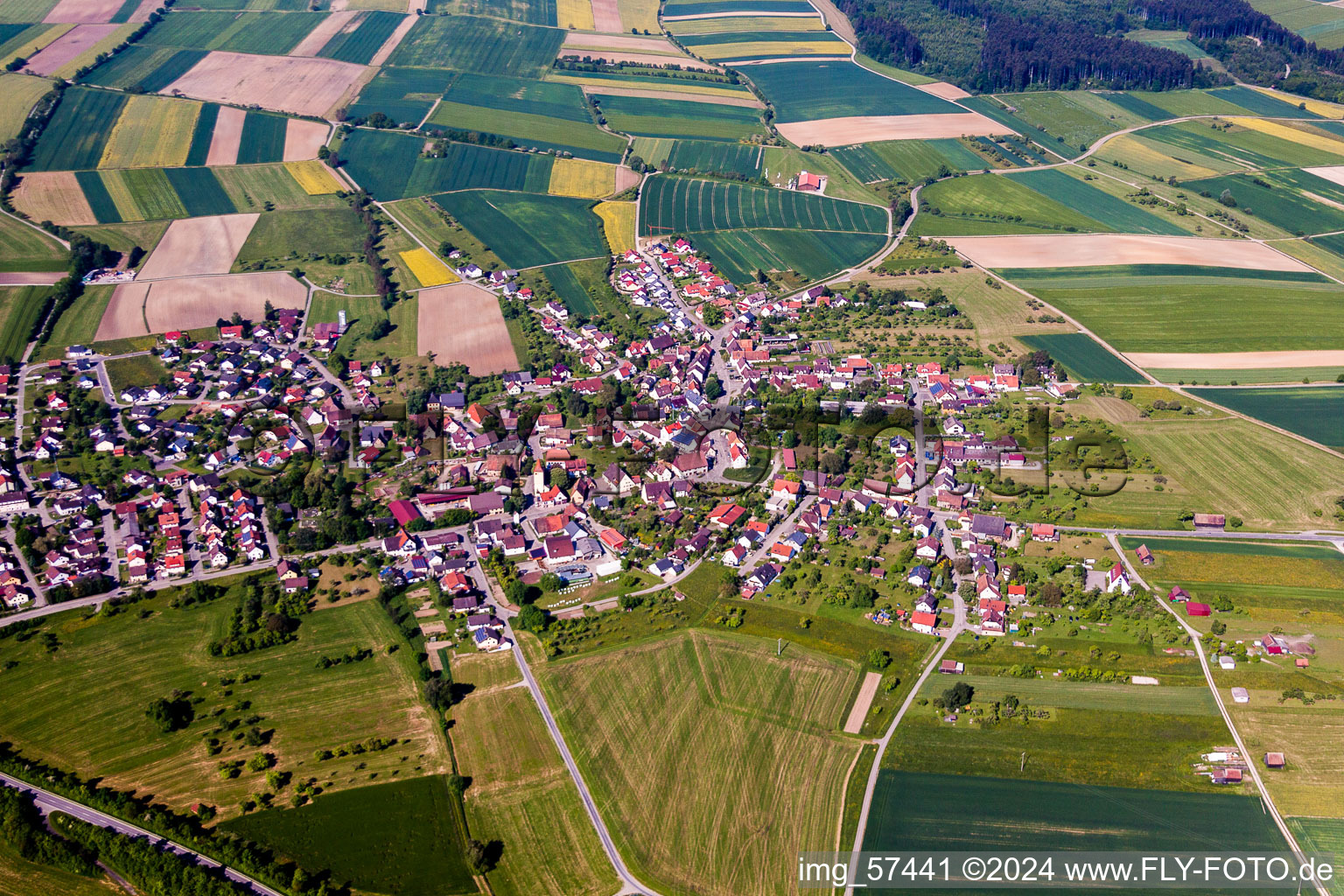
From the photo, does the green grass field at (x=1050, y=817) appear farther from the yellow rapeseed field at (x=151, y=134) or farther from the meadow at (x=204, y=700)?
the yellow rapeseed field at (x=151, y=134)

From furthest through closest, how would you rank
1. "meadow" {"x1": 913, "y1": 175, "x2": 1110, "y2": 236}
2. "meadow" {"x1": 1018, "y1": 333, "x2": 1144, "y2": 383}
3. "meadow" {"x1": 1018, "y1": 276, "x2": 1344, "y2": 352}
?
"meadow" {"x1": 913, "y1": 175, "x2": 1110, "y2": 236}, "meadow" {"x1": 1018, "y1": 276, "x2": 1344, "y2": 352}, "meadow" {"x1": 1018, "y1": 333, "x2": 1144, "y2": 383}

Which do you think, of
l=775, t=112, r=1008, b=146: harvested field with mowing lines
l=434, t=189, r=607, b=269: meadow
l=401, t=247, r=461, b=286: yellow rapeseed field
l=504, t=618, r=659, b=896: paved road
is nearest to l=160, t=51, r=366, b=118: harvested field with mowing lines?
l=434, t=189, r=607, b=269: meadow

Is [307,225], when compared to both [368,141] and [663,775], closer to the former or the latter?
[368,141]

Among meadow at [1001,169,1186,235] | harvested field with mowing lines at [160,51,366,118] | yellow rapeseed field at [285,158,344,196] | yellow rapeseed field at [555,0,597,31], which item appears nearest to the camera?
meadow at [1001,169,1186,235]

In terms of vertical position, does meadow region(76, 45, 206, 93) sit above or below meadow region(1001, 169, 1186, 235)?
above

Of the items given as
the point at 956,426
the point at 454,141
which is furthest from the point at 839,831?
the point at 454,141

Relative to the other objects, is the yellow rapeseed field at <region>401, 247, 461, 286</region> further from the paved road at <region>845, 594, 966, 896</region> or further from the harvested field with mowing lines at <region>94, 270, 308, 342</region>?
the paved road at <region>845, 594, 966, 896</region>
